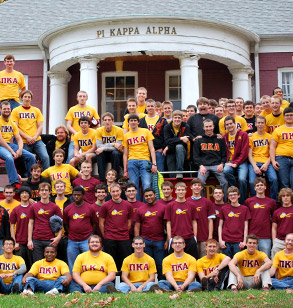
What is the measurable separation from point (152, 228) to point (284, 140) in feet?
10.0

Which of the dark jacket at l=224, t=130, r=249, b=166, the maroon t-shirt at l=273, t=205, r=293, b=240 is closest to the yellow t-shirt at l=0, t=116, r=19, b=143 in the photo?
the dark jacket at l=224, t=130, r=249, b=166

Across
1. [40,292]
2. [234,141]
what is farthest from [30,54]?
[40,292]

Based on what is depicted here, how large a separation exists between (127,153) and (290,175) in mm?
3087

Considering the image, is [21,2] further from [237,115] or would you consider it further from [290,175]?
[290,175]

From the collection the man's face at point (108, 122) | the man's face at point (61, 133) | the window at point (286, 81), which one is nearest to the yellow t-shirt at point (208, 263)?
the man's face at point (108, 122)

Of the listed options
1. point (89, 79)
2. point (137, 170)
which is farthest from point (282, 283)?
point (89, 79)

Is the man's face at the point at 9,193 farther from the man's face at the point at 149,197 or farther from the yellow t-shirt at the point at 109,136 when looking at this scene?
the man's face at the point at 149,197

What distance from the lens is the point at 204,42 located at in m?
19.5

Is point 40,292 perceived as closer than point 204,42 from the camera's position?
Yes

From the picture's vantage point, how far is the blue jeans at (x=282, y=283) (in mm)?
10938

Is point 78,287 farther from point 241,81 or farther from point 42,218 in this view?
point 241,81

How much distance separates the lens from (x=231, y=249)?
1195 cm

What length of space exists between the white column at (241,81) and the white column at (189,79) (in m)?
2.26

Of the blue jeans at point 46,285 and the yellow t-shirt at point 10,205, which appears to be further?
the yellow t-shirt at point 10,205
